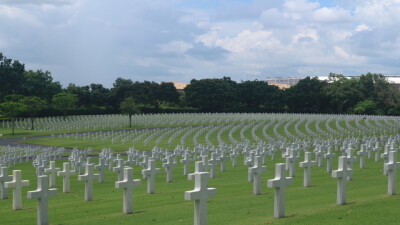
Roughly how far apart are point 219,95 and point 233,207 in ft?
281

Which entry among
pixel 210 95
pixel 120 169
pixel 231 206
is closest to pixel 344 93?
pixel 210 95

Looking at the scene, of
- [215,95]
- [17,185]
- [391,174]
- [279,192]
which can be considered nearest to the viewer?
[279,192]

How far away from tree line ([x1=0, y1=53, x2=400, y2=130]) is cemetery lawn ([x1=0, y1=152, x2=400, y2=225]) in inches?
2716

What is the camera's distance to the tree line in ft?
280

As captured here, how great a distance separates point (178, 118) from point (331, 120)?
65.2ft

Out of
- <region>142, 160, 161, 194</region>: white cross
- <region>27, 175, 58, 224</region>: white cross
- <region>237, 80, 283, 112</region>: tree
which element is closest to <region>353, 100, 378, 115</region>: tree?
<region>237, 80, 283, 112</region>: tree

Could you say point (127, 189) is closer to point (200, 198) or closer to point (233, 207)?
point (233, 207)

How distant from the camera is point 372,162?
71.1 ft

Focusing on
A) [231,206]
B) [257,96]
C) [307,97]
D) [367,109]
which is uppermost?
[257,96]

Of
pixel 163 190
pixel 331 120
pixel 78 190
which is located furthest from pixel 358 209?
pixel 331 120

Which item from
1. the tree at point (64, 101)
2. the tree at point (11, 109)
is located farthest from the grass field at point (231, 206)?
the tree at point (64, 101)

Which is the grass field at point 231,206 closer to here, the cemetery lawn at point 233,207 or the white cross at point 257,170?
the cemetery lawn at point 233,207

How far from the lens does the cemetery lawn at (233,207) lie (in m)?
8.40

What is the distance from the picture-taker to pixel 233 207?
32.7 ft
